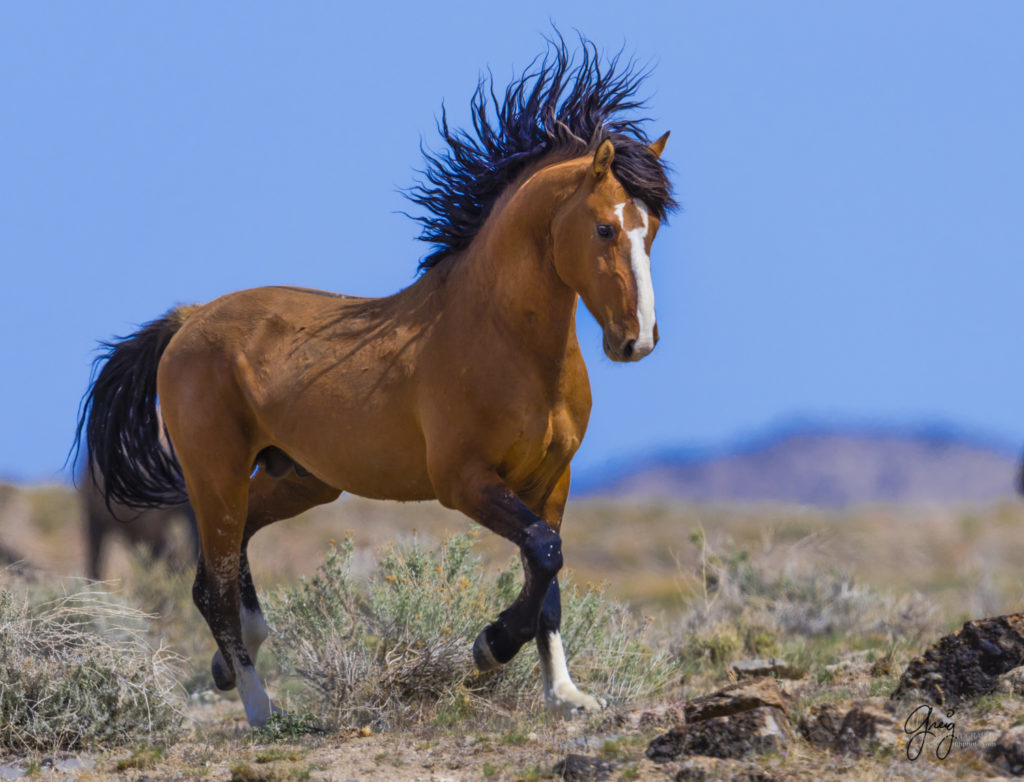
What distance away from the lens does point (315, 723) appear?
6887 millimetres

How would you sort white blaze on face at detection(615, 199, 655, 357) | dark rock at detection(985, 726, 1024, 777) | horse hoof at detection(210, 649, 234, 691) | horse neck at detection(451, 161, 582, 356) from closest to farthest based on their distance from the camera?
dark rock at detection(985, 726, 1024, 777), white blaze on face at detection(615, 199, 655, 357), horse neck at detection(451, 161, 582, 356), horse hoof at detection(210, 649, 234, 691)

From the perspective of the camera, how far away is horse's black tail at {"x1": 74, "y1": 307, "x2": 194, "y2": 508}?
8391 mm

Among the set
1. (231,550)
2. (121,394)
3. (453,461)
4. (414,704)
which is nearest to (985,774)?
(453,461)

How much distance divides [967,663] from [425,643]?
9.38ft

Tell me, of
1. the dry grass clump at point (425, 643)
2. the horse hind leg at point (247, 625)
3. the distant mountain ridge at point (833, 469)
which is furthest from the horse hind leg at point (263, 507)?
the distant mountain ridge at point (833, 469)

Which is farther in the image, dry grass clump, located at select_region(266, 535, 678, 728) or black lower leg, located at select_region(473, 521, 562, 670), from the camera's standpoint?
dry grass clump, located at select_region(266, 535, 678, 728)

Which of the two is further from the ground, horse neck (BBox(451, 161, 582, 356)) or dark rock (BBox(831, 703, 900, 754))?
horse neck (BBox(451, 161, 582, 356))

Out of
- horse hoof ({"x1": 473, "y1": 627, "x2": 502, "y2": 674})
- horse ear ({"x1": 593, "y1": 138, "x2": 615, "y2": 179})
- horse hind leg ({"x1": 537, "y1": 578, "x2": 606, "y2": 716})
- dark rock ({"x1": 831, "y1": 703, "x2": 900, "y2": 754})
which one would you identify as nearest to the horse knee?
horse hind leg ({"x1": 537, "y1": 578, "x2": 606, "y2": 716})

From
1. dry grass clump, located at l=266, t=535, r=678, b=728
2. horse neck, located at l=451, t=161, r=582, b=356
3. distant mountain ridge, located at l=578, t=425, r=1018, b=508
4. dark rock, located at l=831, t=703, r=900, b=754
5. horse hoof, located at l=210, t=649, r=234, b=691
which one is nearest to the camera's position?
dark rock, located at l=831, t=703, r=900, b=754

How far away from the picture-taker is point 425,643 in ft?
23.7

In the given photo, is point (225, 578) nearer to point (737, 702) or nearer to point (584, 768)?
point (584, 768)

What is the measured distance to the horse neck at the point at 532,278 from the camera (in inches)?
246

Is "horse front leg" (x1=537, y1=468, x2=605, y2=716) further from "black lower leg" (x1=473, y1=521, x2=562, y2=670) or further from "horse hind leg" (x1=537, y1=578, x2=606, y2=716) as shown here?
"black lower leg" (x1=473, y1=521, x2=562, y2=670)

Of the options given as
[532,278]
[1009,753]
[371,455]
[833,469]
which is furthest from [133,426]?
[833,469]
